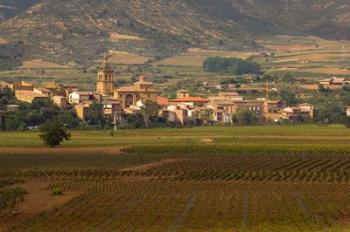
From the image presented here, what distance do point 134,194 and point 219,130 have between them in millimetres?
65942

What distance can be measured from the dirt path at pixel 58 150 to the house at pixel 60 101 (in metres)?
43.8

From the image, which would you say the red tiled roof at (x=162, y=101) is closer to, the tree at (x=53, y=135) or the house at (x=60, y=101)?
the house at (x=60, y=101)

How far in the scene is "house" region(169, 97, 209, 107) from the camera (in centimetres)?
15862

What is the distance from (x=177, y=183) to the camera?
7075 cm

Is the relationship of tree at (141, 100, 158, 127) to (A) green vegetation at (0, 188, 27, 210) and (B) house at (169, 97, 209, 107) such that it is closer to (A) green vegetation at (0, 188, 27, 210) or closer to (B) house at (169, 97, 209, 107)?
(B) house at (169, 97, 209, 107)

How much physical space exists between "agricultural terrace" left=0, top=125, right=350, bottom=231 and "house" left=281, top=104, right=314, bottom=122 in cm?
3359

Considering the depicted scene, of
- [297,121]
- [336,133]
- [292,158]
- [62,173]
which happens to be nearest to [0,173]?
[62,173]

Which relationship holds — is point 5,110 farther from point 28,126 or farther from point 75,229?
point 75,229

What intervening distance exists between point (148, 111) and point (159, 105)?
7.59m

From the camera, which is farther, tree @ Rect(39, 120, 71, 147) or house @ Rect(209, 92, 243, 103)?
house @ Rect(209, 92, 243, 103)

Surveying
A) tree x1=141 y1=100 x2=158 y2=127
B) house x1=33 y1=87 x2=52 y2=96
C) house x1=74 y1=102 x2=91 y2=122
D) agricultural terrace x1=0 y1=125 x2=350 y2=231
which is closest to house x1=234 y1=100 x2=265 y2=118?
tree x1=141 y1=100 x2=158 y2=127

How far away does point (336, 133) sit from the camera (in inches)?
4761

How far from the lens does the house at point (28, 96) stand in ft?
465

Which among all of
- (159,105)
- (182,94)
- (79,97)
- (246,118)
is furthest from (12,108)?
(182,94)
